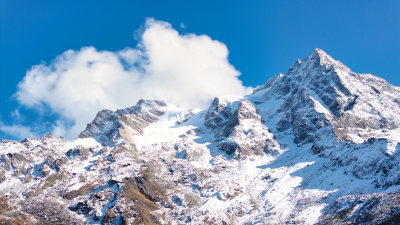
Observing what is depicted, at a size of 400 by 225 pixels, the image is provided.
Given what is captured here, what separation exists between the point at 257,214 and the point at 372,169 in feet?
170

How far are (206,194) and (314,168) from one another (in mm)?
56065

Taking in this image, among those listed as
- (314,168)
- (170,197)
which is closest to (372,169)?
(314,168)

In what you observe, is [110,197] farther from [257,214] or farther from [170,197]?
[257,214]

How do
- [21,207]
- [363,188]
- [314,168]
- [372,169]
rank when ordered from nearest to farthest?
[363,188]
[372,169]
[21,207]
[314,168]

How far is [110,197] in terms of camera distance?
17125cm

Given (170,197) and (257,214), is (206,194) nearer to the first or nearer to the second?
(170,197)

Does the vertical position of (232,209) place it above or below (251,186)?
below

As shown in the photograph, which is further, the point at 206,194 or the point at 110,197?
the point at 206,194

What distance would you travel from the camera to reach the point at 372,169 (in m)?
151

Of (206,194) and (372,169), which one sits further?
(206,194)

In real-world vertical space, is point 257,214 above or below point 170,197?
below

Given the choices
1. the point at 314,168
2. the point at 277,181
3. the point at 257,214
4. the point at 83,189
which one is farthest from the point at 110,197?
the point at 314,168

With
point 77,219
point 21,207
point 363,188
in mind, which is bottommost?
point 363,188

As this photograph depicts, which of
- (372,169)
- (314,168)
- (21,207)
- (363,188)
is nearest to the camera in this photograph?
(363,188)
